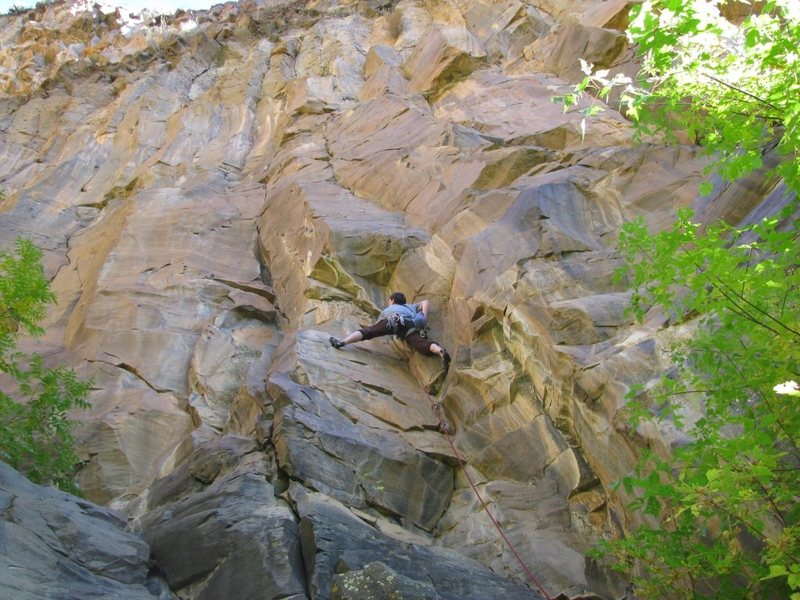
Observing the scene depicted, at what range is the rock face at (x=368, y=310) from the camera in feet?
25.3

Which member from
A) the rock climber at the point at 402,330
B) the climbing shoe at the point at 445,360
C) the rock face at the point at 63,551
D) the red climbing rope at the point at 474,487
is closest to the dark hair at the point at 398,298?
the rock climber at the point at 402,330

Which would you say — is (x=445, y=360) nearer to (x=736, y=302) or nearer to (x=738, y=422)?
(x=738, y=422)

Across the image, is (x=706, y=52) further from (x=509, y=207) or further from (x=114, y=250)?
(x=114, y=250)

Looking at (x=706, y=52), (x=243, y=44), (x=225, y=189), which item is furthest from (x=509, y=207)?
(x=243, y=44)

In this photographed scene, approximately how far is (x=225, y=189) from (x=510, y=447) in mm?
11236

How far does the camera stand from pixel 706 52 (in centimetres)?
496

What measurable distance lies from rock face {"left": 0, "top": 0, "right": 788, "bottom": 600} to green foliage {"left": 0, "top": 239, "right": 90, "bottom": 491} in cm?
74

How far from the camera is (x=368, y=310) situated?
496 inches

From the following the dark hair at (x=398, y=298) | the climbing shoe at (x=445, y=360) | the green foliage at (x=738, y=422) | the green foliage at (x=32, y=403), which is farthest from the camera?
the dark hair at (x=398, y=298)

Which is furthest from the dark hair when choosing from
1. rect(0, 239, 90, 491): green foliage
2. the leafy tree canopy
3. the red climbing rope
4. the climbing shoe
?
the leafy tree canopy

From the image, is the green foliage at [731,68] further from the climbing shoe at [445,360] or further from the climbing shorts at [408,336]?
the climbing shorts at [408,336]

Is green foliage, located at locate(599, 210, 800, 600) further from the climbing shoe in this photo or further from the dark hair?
the dark hair

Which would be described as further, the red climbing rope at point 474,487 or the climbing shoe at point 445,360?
the climbing shoe at point 445,360

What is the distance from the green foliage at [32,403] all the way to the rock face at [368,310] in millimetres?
745
